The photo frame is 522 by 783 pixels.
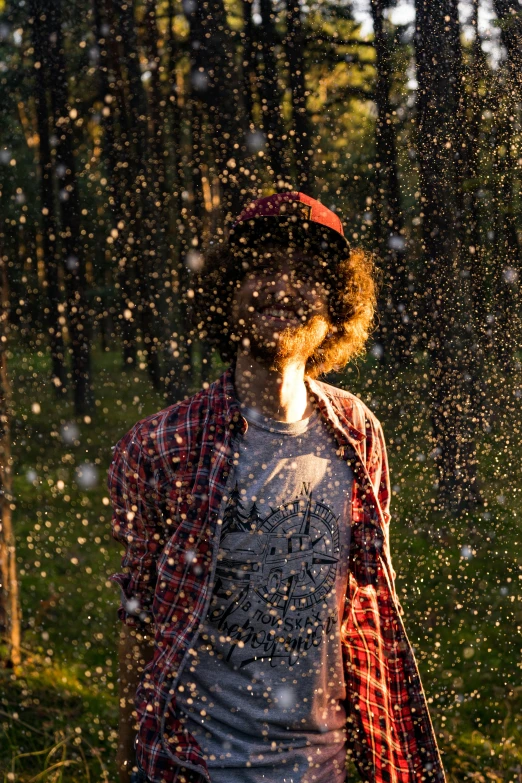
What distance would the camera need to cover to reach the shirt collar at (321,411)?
1.70 metres

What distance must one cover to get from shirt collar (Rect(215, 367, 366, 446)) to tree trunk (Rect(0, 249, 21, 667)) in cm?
218

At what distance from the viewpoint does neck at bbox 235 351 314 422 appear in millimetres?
1734

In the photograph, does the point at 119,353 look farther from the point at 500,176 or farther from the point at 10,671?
the point at 500,176

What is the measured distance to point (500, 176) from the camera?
9.43 feet

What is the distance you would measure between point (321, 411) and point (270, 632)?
1.95 ft

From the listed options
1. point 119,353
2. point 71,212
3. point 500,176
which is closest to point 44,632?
point 119,353

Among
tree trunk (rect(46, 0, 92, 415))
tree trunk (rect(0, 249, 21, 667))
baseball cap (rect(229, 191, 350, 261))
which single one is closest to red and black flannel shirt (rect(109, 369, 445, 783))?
baseball cap (rect(229, 191, 350, 261))

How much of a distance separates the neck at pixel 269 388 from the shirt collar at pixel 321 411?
3 centimetres

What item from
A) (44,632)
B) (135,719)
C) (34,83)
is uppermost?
(34,83)

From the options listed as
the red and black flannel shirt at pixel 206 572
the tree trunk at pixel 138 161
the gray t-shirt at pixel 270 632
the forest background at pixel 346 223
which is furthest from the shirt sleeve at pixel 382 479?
the tree trunk at pixel 138 161

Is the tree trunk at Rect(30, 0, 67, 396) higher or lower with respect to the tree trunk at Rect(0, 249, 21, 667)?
higher

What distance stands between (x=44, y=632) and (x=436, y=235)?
3.42 m

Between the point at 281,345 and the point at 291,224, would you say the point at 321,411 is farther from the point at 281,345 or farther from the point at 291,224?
the point at 291,224

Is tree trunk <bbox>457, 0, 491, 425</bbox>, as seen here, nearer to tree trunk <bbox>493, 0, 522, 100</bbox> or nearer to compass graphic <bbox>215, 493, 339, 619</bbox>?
tree trunk <bbox>493, 0, 522, 100</bbox>
